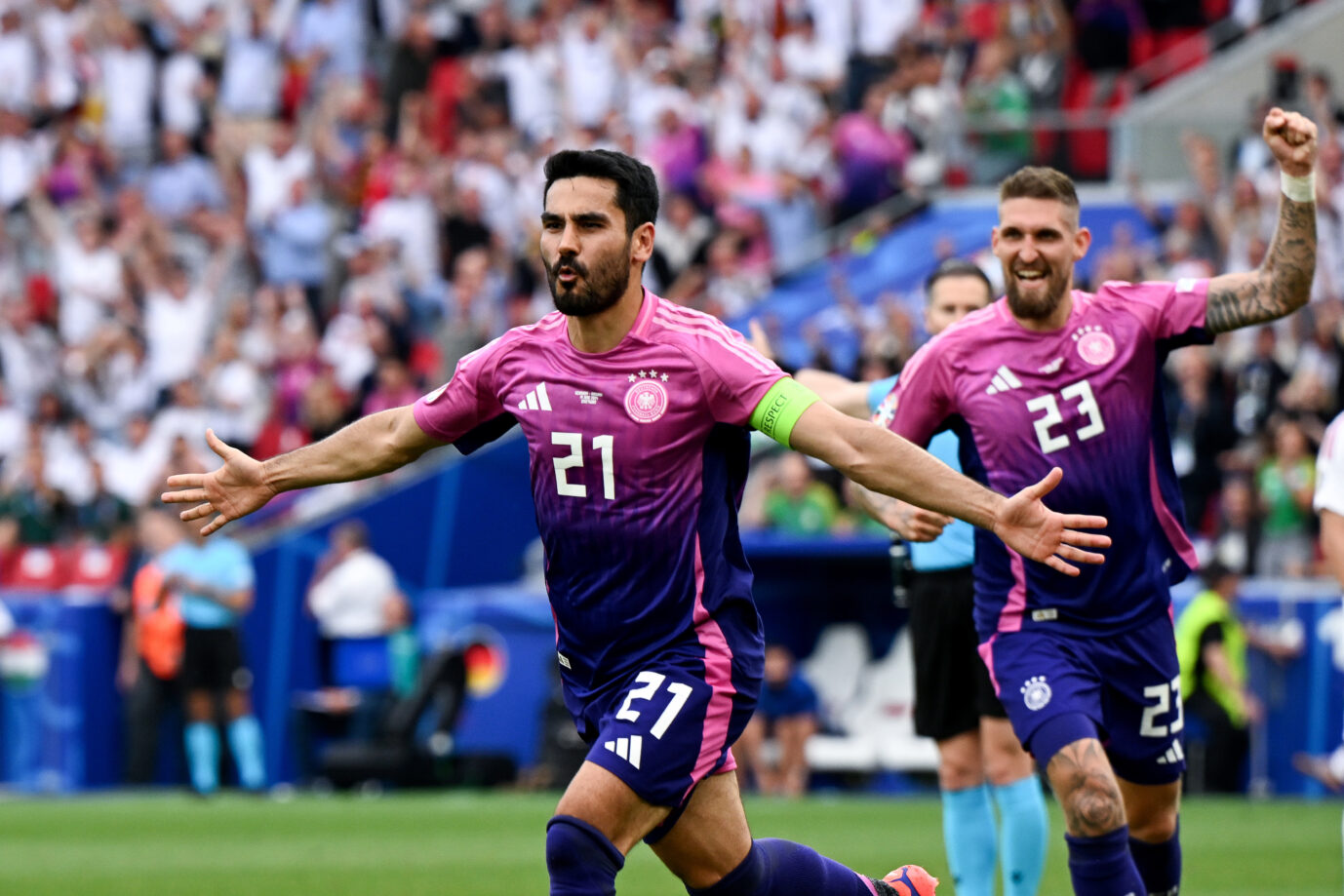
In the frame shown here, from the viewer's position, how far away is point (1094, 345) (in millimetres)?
7586

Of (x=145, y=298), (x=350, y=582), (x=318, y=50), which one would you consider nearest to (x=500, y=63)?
(x=318, y=50)

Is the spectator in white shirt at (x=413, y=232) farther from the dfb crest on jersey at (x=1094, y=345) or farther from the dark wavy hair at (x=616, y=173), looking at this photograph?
the dark wavy hair at (x=616, y=173)

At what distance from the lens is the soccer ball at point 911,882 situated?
727 cm

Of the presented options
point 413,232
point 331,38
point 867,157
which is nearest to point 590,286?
point 867,157

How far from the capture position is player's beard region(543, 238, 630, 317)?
642cm

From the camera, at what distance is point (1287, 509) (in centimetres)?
1650

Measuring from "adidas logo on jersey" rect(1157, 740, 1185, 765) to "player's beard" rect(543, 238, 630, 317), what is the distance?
2.66m

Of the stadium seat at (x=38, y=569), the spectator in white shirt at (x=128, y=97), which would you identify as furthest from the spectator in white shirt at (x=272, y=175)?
the stadium seat at (x=38, y=569)

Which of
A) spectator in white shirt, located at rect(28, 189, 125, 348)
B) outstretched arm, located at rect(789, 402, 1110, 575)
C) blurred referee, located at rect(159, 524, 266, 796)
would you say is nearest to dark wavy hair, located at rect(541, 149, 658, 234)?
outstretched arm, located at rect(789, 402, 1110, 575)

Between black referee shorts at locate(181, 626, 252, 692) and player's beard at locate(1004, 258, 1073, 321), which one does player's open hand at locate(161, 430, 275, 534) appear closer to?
player's beard at locate(1004, 258, 1073, 321)

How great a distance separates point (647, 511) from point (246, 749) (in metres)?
13.0

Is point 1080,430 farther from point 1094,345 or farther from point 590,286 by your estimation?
point 590,286

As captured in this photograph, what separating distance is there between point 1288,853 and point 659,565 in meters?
7.28

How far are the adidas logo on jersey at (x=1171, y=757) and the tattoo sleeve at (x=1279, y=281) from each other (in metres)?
1.47
